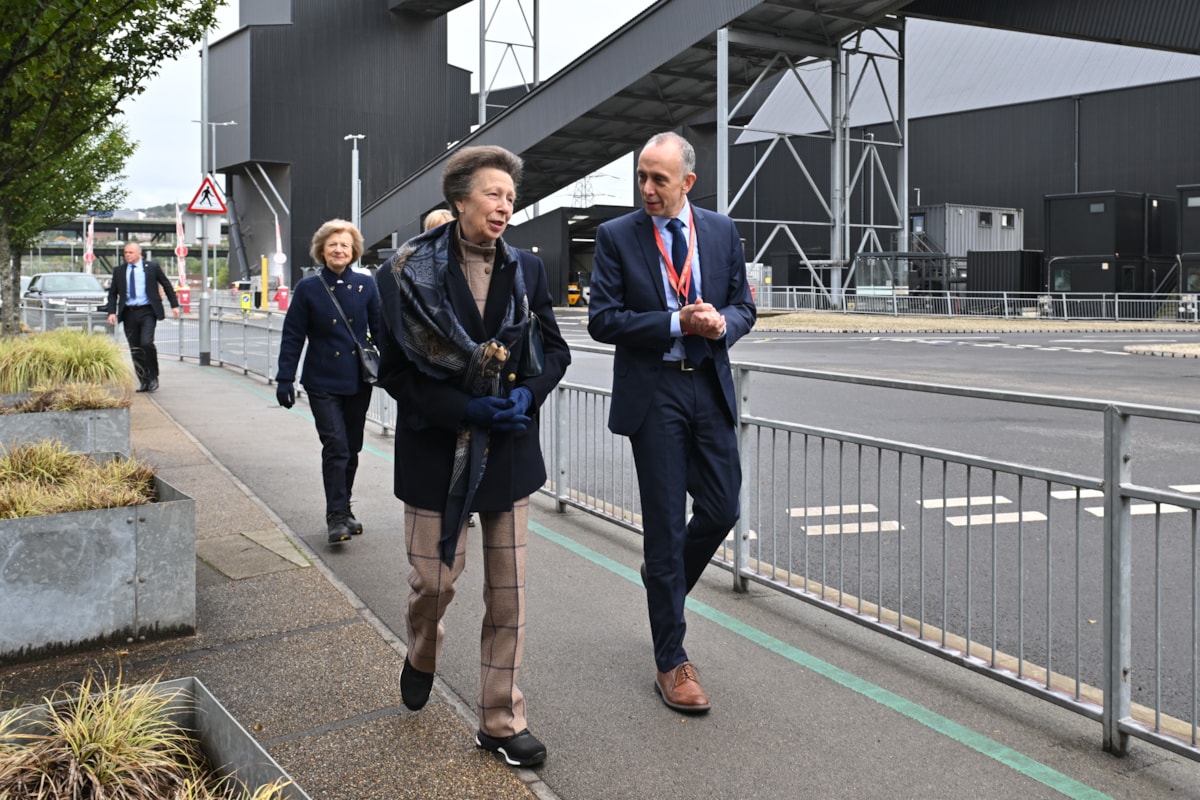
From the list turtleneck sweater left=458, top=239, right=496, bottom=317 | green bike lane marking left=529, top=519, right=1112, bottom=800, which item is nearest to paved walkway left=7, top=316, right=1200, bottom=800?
green bike lane marking left=529, top=519, right=1112, bottom=800

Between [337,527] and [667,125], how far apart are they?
111ft

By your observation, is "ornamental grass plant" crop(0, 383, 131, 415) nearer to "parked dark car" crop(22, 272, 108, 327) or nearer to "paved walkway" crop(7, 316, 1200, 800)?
"paved walkway" crop(7, 316, 1200, 800)

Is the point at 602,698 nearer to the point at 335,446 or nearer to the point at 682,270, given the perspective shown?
the point at 682,270

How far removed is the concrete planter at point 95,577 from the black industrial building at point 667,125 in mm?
28662

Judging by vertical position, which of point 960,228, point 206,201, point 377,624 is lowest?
point 377,624

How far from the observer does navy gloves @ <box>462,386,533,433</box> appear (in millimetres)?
3904

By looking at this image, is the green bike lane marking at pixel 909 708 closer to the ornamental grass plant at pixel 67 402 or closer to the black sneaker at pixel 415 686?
the black sneaker at pixel 415 686

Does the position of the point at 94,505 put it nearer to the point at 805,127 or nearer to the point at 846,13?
the point at 846,13

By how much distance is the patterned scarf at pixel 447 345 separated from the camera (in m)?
3.92

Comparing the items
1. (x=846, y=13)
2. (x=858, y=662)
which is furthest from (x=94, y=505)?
(x=846, y=13)

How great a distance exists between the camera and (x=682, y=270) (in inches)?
190

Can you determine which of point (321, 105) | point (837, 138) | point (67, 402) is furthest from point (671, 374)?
point (321, 105)

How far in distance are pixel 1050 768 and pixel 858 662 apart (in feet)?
3.98

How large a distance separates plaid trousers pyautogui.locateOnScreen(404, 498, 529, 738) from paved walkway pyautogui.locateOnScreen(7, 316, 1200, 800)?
0.66ft
